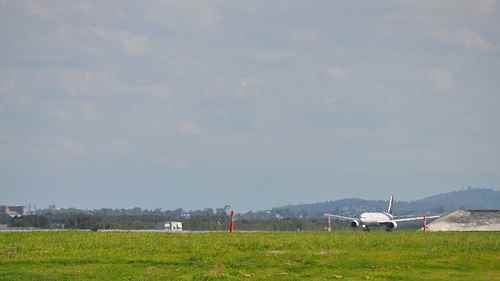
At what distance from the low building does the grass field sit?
39899mm

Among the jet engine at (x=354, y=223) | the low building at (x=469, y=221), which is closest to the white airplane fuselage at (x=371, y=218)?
the jet engine at (x=354, y=223)

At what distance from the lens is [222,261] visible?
33.6 meters

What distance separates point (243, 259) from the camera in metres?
34.4

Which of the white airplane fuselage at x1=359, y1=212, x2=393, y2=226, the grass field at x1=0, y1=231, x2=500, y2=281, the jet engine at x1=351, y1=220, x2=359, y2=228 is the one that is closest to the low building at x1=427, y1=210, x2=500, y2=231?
the white airplane fuselage at x1=359, y1=212, x2=393, y2=226

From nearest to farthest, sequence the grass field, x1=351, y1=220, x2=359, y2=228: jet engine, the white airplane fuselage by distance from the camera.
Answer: the grass field → the white airplane fuselage → x1=351, y1=220, x2=359, y2=228: jet engine

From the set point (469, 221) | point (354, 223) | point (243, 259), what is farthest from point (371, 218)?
point (243, 259)

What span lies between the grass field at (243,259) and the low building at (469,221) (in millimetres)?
39899

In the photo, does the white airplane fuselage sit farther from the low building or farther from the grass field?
the grass field

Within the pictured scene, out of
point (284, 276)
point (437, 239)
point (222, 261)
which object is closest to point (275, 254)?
point (222, 261)

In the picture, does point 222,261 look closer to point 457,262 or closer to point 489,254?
point 457,262

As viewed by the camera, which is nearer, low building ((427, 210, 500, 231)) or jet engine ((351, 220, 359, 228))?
low building ((427, 210, 500, 231))

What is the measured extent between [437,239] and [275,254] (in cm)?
1253

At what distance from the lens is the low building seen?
8231 centimetres

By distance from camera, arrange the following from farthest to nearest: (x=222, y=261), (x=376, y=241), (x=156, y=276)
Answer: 1. (x=376, y=241)
2. (x=222, y=261)
3. (x=156, y=276)
